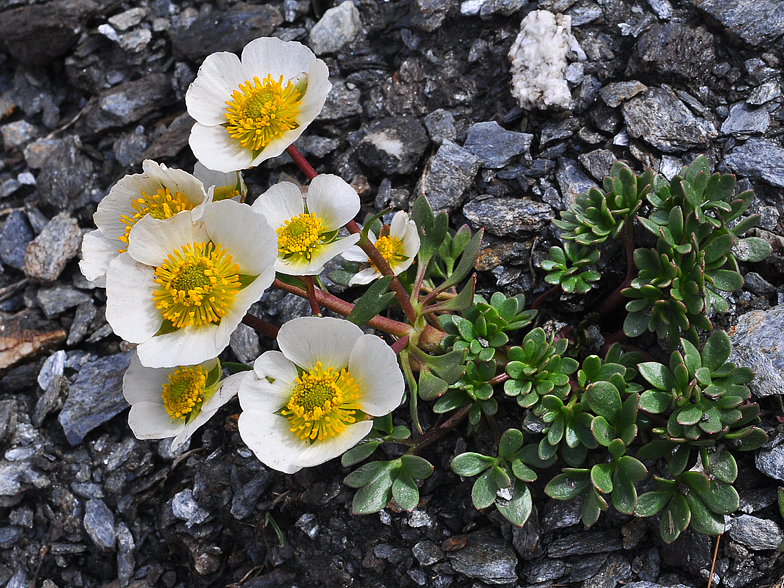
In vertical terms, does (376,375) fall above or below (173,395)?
above

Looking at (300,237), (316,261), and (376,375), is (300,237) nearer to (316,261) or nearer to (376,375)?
(316,261)

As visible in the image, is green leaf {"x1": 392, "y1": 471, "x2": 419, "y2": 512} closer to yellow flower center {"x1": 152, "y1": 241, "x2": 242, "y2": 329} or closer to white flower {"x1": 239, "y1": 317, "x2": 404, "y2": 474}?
white flower {"x1": 239, "y1": 317, "x2": 404, "y2": 474}

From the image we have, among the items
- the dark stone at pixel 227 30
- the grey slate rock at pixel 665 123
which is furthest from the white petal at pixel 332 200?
the dark stone at pixel 227 30

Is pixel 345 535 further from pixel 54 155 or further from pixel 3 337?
pixel 54 155

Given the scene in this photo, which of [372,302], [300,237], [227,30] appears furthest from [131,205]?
[227,30]

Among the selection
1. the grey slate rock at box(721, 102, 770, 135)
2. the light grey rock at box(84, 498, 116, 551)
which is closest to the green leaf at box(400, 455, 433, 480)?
the light grey rock at box(84, 498, 116, 551)

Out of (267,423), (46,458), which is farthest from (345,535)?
(46,458)

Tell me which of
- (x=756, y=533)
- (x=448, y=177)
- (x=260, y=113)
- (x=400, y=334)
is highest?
(x=260, y=113)
